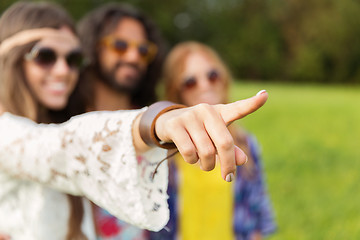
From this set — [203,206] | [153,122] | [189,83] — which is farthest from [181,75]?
[153,122]

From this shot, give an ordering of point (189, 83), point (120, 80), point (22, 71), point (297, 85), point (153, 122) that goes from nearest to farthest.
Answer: point (153, 122)
point (22, 71)
point (189, 83)
point (120, 80)
point (297, 85)

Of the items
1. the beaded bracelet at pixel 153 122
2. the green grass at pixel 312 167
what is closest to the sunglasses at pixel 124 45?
the green grass at pixel 312 167

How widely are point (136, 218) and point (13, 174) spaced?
46cm

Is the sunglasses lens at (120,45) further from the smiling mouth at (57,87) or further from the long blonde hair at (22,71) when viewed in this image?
the smiling mouth at (57,87)

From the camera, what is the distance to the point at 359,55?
31.3 m

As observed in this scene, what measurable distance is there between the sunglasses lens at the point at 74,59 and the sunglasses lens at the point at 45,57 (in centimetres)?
9

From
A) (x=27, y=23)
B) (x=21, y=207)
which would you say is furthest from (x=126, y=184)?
(x=27, y=23)

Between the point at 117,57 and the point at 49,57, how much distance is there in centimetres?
115

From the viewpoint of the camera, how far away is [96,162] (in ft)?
3.88

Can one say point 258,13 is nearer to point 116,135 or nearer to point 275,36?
point 275,36

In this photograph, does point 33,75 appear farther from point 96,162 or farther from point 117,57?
point 117,57

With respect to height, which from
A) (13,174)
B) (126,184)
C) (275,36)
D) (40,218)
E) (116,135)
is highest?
(116,135)

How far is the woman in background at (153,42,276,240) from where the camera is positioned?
2.45 meters

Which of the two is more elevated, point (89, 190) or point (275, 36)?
point (89, 190)
